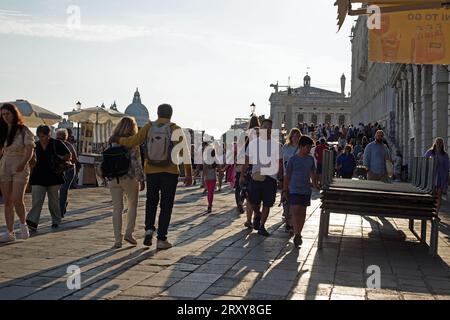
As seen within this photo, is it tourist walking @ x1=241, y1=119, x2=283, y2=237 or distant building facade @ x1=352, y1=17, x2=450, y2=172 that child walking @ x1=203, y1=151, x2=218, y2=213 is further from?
distant building facade @ x1=352, y1=17, x2=450, y2=172

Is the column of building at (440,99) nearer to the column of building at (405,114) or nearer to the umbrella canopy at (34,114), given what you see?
the column of building at (405,114)

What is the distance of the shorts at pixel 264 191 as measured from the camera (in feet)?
30.8

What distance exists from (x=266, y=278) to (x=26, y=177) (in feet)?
12.9

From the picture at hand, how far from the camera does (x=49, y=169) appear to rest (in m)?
9.41

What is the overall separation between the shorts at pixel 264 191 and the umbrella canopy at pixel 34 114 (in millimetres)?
11739

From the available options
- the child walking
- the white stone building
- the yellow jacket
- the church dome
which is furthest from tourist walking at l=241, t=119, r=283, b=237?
the white stone building

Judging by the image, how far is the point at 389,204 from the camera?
778cm

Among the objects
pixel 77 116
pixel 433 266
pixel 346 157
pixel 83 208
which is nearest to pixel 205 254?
pixel 433 266

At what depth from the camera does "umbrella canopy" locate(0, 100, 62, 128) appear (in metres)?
19.1

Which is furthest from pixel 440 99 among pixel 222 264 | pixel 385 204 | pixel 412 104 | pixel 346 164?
pixel 222 264

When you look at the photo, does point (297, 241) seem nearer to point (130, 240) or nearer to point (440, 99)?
point (130, 240)

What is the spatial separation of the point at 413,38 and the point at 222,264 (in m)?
9.42

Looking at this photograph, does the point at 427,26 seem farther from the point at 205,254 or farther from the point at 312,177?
the point at 205,254

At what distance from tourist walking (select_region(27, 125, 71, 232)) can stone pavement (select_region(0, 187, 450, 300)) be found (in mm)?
476
